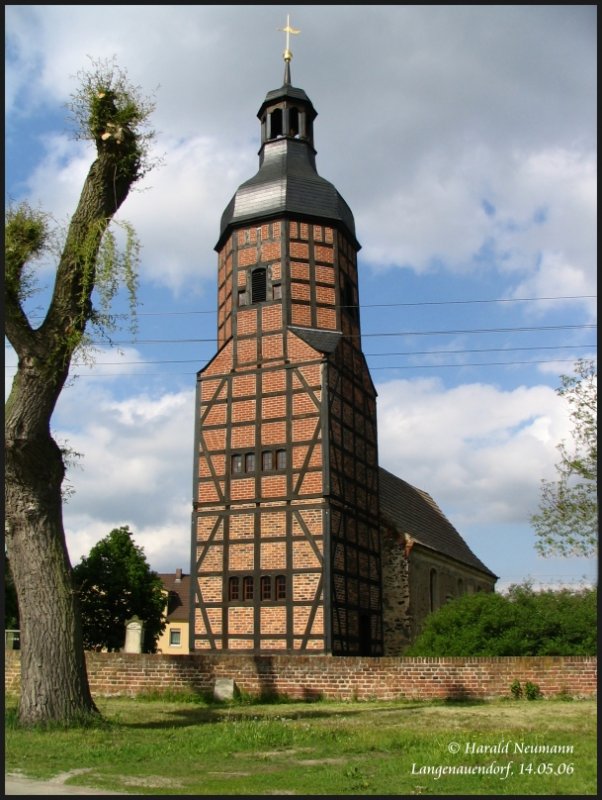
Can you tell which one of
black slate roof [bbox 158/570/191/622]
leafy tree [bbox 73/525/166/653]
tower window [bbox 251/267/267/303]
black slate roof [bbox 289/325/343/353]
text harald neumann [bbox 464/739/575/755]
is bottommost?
black slate roof [bbox 158/570/191/622]

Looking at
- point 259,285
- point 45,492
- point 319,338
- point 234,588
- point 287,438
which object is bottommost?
point 234,588

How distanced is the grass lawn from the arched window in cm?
1419

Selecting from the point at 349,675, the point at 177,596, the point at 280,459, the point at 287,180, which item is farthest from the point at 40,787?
the point at 177,596

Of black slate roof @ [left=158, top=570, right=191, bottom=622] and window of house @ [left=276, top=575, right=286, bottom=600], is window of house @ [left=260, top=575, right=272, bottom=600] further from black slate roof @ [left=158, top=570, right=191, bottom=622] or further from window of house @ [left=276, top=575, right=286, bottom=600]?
black slate roof @ [left=158, top=570, right=191, bottom=622]

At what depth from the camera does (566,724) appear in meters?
10.8

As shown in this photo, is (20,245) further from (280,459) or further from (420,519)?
(420,519)

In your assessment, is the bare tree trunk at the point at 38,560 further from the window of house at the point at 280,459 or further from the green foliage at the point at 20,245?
the window of house at the point at 280,459

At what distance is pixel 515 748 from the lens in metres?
8.39

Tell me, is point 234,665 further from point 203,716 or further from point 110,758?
point 110,758

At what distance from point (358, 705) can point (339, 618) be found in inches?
206

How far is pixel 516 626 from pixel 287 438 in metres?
7.52

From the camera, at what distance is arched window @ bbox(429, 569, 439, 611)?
26667mm

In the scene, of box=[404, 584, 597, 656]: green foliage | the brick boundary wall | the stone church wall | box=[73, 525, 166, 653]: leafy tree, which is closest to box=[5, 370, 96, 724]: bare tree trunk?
the brick boundary wall

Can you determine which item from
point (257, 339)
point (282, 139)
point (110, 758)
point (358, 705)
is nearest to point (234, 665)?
point (358, 705)
